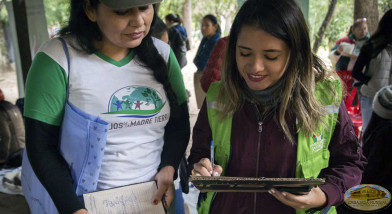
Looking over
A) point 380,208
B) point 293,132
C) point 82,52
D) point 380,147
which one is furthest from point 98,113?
point 380,147

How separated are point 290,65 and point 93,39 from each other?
0.71 m

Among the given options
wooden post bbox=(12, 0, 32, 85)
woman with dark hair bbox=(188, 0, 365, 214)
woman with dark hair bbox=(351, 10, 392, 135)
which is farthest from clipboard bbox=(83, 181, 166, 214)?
wooden post bbox=(12, 0, 32, 85)

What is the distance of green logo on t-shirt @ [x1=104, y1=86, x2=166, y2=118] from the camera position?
50.4 inches

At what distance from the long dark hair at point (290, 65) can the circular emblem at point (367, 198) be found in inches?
29.3

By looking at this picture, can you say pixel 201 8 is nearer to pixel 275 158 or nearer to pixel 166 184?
pixel 166 184

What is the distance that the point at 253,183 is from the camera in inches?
40.9

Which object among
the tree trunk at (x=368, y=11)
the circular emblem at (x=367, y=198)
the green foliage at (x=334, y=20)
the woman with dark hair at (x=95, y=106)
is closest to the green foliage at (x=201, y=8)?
the green foliage at (x=334, y=20)

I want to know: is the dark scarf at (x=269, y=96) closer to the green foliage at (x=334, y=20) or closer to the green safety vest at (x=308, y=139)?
the green safety vest at (x=308, y=139)

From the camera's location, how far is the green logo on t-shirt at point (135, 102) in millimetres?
1280

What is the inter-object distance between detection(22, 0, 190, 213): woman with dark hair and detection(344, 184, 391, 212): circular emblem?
988 mm

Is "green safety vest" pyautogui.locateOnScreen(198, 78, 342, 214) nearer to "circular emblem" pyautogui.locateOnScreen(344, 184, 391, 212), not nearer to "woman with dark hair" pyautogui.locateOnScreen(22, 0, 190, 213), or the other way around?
"woman with dark hair" pyautogui.locateOnScreen(22, 0, 190, 213)

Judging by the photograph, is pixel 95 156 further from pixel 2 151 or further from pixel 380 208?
pixel 2 151

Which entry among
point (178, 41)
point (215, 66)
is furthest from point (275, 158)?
point (178, 41)

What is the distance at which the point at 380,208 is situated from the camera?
6.31 ft
